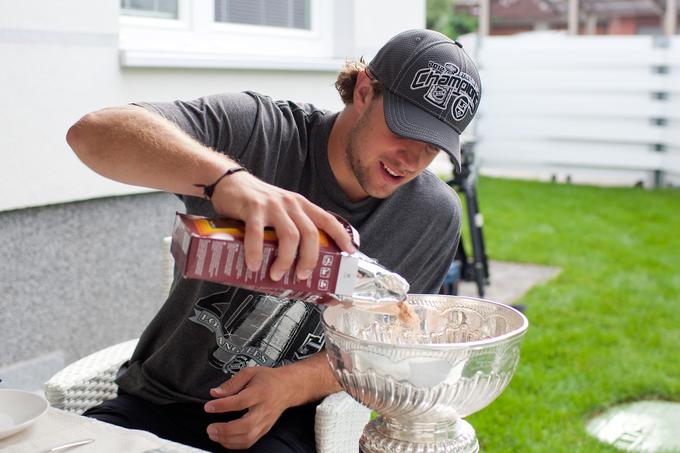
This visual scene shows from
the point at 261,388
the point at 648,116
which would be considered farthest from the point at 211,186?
the point at 648,116

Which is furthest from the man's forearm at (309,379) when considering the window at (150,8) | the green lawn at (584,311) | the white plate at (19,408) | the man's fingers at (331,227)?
the window at (150,8)

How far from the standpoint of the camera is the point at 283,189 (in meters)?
1.57

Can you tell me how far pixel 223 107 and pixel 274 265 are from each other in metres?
0.78

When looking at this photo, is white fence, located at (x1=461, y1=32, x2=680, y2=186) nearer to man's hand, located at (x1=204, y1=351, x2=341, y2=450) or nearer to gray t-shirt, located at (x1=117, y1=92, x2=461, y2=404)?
gray t-shirt, located at (x1=117, y1=92, x2=461, y2=404)

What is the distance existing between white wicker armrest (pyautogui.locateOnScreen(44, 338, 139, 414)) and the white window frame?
1.39 metres

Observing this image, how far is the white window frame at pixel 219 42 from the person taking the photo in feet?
10.8

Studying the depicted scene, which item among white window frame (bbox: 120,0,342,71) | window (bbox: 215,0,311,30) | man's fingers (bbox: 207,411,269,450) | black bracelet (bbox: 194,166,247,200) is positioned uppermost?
window (bbox: 215,0,311,30)

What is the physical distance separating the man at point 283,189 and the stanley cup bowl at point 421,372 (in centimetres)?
35

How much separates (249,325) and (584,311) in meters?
3.25

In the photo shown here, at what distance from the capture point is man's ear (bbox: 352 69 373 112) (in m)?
1.83

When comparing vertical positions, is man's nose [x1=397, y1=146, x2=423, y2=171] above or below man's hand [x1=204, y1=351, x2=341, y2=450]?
above

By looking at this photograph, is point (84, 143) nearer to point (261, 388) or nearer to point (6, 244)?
point (261, 388)

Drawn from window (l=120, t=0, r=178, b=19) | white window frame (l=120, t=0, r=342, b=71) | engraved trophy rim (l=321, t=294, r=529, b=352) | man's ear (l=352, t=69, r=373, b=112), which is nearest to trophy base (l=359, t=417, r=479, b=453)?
engraved trophy rim (l=321, t=294, r=529, b=352)

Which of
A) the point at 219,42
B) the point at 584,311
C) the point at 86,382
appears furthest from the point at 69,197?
the point at 584,311
